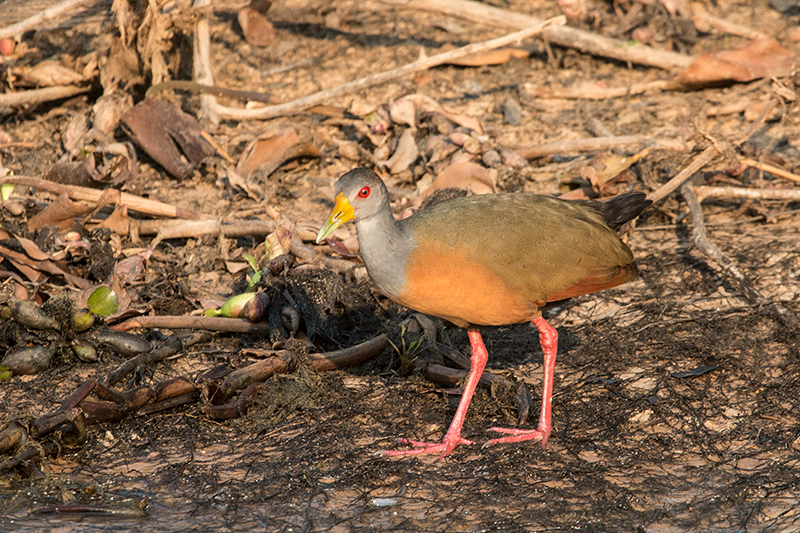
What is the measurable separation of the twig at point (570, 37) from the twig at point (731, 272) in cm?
273

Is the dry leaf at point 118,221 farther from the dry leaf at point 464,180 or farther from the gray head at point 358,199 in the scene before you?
the gray head at point 358,199

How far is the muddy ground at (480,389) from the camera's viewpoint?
330cm

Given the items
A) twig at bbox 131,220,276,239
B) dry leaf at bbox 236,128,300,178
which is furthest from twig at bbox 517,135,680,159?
twig at bbox 131,220,276,239

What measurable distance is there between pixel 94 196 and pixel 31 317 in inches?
52.3

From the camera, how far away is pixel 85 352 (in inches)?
174

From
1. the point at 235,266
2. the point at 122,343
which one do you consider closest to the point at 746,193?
the point at 235,266

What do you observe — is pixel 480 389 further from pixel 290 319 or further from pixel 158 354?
pixel 158 354

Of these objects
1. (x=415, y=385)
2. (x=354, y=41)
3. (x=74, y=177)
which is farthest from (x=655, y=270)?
(x=354, y=41)

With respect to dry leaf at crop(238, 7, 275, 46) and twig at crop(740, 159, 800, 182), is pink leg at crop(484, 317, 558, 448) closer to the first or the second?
twig at crop(740, 159, 800, 182)

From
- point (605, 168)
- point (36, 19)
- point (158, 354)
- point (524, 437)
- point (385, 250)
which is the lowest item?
point (524, 437)

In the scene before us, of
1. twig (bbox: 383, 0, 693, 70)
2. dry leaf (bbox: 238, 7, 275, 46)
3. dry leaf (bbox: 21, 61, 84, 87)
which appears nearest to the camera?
dry leaf (bbox: 21, 61, 84, 87)

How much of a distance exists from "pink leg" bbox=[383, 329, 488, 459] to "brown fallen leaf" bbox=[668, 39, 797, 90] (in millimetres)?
4505

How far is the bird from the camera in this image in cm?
367

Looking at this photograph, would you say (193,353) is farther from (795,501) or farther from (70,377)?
(795,501)
